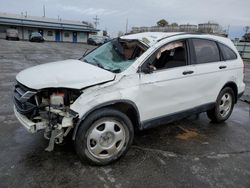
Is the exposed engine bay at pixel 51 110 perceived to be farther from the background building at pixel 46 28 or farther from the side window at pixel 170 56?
the background building at pixel 46 28

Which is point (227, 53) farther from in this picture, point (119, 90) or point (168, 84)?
point (119, 90)

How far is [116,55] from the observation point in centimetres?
404

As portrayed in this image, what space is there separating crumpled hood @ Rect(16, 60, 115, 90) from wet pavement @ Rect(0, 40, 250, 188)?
1107 millimetres

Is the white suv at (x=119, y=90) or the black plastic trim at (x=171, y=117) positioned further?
the black plastic trim at (x=171, y=117)

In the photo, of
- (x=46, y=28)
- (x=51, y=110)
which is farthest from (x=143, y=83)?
(x=46, y=28)

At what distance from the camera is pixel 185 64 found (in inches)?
160

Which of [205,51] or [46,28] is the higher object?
[46,28]

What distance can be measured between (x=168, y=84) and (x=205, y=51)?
128 centimetres

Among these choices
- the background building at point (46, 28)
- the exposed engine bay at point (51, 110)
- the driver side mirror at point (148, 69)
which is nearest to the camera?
the exposed engine bay at point (51, 110)

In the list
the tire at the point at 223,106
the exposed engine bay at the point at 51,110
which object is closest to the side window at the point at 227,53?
the tire at the point at 223,106

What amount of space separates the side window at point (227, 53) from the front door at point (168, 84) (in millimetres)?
1138

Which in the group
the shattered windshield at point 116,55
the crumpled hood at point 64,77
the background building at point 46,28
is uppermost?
the background building at point 46,28

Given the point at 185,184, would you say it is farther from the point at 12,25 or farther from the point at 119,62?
the point at 12,25

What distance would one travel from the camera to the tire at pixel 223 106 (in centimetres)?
489
